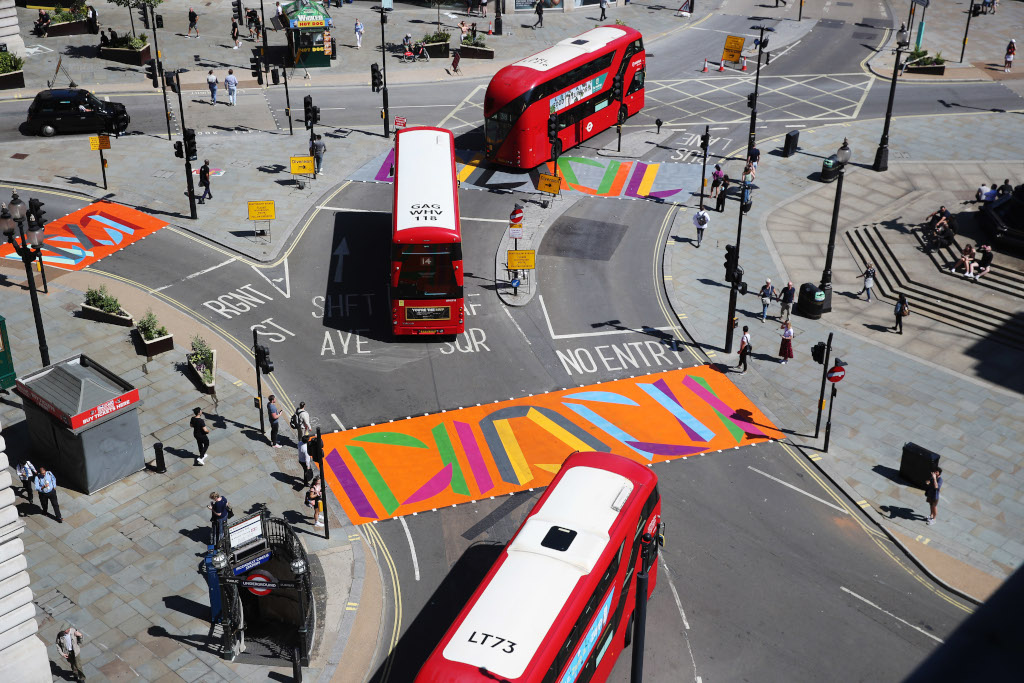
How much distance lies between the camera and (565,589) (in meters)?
23.5

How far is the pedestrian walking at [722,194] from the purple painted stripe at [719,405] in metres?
15.0

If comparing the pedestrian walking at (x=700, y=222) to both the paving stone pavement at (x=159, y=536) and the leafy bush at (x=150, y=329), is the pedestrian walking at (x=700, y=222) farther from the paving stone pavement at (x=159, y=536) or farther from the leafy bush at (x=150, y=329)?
the leafy bush at (x=150, y=329)

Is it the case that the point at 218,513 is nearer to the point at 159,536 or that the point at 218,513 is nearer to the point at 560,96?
the point at 159,536

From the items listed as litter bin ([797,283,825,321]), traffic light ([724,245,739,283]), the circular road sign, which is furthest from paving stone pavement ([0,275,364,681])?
litter bin ([797,283,825,321])

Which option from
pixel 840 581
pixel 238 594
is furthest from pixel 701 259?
pixel 238 594

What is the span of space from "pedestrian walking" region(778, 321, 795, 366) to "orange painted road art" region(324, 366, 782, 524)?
290cm

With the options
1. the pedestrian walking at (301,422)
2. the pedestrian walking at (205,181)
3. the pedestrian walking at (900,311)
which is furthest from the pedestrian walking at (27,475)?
the pedestrian walking at (900,311)

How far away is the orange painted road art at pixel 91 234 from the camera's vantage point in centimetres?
4781

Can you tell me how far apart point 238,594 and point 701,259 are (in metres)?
29.5

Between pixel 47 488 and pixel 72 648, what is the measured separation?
23.8 feet

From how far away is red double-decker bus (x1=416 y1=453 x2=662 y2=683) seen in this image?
21828mm

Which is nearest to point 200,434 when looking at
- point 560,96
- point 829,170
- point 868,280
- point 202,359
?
point 202,359

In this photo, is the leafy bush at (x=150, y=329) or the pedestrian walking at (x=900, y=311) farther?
the pedestrian walking at (x=900, y=311)

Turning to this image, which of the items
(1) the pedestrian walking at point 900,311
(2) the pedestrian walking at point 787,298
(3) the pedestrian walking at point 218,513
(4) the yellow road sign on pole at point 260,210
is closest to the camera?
(3) the pedestrian walking at point 218,513
